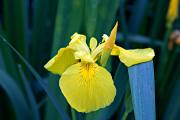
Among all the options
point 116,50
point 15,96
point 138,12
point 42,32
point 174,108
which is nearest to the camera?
point 116,50

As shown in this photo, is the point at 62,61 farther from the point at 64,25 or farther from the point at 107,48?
the point at 64,25

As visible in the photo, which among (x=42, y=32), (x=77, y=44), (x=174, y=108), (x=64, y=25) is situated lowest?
(x=174, y=108)

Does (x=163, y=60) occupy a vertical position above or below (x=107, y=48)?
below

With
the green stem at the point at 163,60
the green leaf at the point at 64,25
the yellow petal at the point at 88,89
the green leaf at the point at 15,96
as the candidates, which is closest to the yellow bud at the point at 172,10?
the green stem at the point at 163,60

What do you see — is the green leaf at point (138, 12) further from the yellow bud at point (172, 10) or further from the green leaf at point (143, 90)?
the green leaf at point (143, 90)

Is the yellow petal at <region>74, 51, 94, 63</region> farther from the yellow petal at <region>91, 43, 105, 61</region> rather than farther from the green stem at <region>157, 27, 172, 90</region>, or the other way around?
the green stem at <region>157, 27, 172, 90</region>

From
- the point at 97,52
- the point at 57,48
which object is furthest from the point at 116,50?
the point at 57,48

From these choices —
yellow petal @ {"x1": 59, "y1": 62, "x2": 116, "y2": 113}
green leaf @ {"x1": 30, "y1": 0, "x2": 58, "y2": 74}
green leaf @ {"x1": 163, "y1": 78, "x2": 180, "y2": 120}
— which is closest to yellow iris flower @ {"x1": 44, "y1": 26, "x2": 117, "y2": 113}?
yellow petal @ {"x1": 59, "y1": 62, "x2": 116, "y2": 113}

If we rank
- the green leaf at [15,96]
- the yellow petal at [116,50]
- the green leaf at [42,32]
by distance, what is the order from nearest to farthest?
1. the yellow petal at [116,50]
2. the green leaf at [15,96]
3. the green leaf at [42,32]
